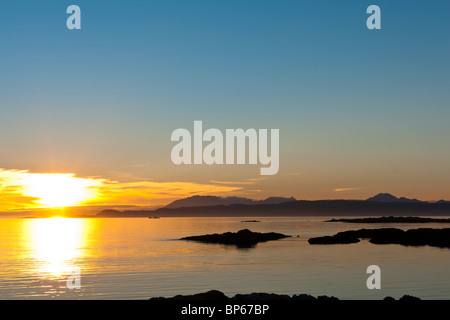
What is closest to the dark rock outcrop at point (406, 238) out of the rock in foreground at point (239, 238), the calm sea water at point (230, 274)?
the rock in foreground at point (239, 238)

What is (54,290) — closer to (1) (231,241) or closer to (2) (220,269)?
(2) (220,269)

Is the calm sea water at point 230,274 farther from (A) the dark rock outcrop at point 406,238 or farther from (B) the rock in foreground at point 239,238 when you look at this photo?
(B) the rock in foreground at point 239,238

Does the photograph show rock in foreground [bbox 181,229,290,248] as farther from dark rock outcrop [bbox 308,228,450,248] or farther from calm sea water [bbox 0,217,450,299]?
calm sea water [bbox 0,217,450,299]

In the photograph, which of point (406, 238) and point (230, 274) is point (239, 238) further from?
point (230, 274)

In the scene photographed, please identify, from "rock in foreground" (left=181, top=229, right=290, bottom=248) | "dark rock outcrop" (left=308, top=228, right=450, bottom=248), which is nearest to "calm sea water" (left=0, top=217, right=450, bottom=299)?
"dark rock outcrop" (left=308, top=228, right=450, bottom=248)

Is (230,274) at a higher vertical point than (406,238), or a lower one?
higher

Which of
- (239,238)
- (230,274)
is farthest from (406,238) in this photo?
(230,274)

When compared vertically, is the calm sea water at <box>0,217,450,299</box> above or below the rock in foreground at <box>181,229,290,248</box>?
above

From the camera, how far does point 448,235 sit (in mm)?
101062

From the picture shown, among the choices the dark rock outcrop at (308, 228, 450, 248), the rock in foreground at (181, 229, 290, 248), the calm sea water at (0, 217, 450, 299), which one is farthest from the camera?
the rock in foreground at (181, 229, 290, 248)

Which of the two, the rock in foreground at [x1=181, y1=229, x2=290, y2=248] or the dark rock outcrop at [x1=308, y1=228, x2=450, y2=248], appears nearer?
the dark rock outcrop at [x1=308, y1=228, x2=450, y2=248]
